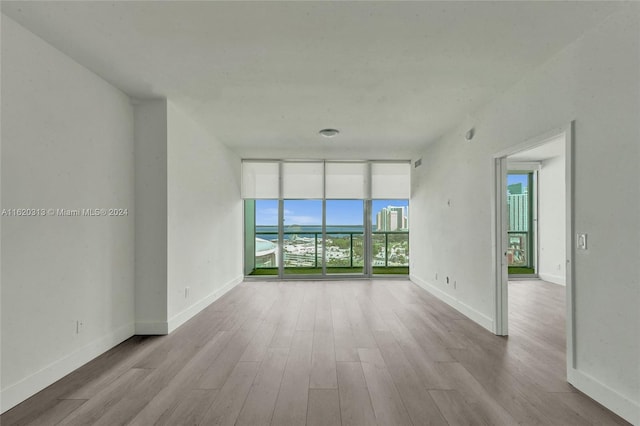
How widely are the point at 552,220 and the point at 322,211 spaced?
4732 millimetres

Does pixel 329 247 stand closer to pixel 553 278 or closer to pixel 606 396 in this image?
pixel 553 278

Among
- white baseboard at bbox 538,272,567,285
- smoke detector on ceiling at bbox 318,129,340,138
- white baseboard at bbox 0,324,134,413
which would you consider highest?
smoke detector on ceiling at bbox 318,129,340,138

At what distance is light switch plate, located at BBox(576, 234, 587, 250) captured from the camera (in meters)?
2.14

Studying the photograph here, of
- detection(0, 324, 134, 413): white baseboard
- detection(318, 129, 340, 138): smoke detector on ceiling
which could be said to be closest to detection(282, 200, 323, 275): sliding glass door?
detection(318, 129, 340, 138): smoke detector on ceiling

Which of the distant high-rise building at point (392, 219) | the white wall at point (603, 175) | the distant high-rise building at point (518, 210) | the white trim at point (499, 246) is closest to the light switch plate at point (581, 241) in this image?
the white wall at point (603, 175)

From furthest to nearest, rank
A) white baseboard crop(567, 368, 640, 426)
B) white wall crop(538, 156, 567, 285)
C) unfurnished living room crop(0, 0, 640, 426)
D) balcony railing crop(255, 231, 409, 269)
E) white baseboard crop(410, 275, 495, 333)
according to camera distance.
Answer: balcony railing crop(255, 231, 409, 269) < white wall crop(538, 156, 567, 285) < white baseboard crop(410, 275, 495, 333) < unfurnished living room crop(0, 0, 640, 426) < white baseboard crop(567, 368, 640, 426)

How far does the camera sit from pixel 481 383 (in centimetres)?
223

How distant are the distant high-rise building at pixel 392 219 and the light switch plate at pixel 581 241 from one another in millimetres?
4385

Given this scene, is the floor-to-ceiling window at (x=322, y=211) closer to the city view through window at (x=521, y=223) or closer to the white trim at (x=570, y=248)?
the city view through window at (x=521, y=223)

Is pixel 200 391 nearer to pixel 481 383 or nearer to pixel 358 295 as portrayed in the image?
pixel 481 383

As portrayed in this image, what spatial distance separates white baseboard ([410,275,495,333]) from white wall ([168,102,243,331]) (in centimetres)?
344

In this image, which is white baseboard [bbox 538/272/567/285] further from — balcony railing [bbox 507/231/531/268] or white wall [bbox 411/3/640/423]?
white wall [bbox 411/3/640/423]

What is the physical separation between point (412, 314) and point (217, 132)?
3.70 metres

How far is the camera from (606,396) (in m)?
1.95
